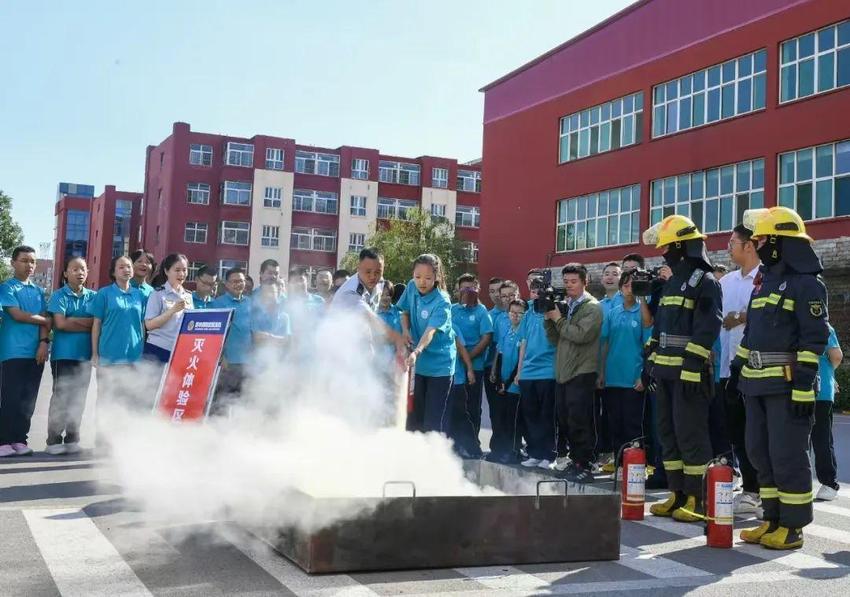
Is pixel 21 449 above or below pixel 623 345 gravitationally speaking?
below

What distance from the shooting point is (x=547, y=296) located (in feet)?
28.3

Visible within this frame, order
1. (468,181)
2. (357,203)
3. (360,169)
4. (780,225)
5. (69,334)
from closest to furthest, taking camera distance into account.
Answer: (780,225)
(69,334)
(357,203)
(360,169)
(468,181)

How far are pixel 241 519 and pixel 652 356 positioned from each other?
3440 mm

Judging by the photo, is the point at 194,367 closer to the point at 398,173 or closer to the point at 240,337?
the point at 240,337

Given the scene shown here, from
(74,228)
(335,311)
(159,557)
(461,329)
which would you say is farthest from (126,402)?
(74,228)

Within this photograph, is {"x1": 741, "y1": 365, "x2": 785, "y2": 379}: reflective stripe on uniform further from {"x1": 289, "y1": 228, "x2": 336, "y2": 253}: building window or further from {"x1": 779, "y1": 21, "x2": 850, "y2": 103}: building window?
{"x1": 289, "y1": 228, "x2": 336, "y2": 253}: building window

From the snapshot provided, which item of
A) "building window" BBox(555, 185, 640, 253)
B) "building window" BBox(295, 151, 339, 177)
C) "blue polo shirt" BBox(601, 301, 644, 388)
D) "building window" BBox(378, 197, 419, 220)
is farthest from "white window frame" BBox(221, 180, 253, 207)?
"blue polo shirt" BBox(601, 301, 644, 388)

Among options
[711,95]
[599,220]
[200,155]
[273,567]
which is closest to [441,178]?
[200,155]

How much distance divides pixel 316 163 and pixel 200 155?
27.1 feet

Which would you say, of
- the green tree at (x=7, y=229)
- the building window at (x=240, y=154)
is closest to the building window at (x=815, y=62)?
the building window at (x=240, y=154)

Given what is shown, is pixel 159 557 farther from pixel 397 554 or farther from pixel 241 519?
pixel 397 554

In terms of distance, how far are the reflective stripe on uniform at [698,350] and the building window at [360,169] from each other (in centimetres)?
6001

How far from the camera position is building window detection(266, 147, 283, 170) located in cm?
6316

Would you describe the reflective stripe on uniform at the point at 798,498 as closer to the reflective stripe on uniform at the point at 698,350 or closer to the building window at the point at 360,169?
the reflective stripe on uniform at the point at 698,350
